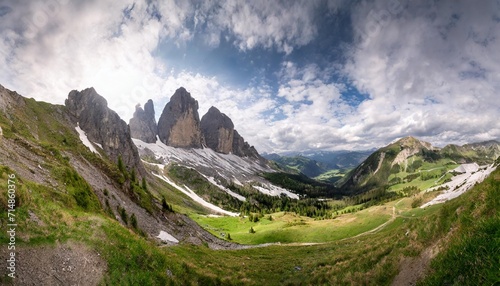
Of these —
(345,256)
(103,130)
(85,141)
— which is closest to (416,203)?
(345,256)

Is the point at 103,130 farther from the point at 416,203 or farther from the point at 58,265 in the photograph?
the point at 58,265

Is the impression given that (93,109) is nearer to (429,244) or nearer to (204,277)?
(204,277)

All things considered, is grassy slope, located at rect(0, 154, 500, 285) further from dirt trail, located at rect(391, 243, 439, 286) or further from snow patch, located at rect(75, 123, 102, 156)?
snow patch, located at rect(75, 123, 102, 156)

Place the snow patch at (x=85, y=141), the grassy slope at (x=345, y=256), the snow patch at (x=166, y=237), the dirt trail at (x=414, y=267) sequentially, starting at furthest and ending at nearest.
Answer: the snow patch at (x=85, y=141) → the snow patch at (x=166, y=237) → the dirt trail at (x=414, y=267) → the grassy slope at (x=345, y=256)

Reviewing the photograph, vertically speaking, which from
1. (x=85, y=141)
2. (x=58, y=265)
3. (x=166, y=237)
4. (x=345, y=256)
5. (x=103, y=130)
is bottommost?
(x=166, y=237)

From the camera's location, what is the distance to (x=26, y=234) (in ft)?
52.2

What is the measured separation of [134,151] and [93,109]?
145 ft

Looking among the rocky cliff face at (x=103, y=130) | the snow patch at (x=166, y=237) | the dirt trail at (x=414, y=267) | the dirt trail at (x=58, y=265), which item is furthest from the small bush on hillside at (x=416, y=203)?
the rocky cliff face at (x=103, y=130)

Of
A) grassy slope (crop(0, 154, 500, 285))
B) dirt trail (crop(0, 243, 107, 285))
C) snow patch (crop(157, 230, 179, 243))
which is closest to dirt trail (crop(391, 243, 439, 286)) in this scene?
grassy slope (crop(0, 154, 500, 285))

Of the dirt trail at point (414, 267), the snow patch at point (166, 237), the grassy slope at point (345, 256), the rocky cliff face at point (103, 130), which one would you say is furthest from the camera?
the rocky cliff face at point (103, 130)

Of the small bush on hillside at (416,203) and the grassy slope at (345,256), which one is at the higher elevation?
the grassy slope at (345,256)

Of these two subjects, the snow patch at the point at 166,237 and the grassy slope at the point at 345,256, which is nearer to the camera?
the grassy slope at the point at 345,256

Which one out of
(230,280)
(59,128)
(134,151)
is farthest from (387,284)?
(134,151)

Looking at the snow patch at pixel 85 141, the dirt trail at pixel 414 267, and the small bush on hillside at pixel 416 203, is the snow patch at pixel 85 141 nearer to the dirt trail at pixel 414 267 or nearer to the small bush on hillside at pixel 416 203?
the small bush on hillside at pixel 416 203
